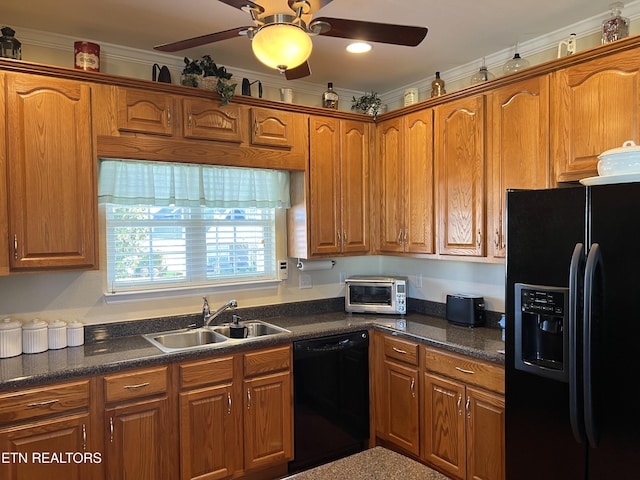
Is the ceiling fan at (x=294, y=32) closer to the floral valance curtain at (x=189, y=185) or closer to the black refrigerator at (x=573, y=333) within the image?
the black refrigerator at (x=573, y=333)

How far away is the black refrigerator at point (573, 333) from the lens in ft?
5.73

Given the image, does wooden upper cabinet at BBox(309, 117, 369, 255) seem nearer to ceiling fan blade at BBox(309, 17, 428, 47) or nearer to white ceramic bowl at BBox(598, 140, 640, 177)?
ceiling fan blade at BBox(309, 17, 428, 47)

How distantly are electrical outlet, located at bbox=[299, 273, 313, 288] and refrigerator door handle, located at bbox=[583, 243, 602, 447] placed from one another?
2.13 m

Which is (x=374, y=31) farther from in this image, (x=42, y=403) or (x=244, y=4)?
(x=42, y=403)

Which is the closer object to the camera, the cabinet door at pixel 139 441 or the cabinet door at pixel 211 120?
the cabinet door at pixel 139 441

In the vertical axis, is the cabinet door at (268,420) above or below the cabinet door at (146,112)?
below

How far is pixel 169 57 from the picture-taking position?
2.99m

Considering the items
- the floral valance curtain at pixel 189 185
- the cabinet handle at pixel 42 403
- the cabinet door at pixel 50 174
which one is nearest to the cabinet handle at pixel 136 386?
the cabinet handle at pixel 42 403

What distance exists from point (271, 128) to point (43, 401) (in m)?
1.97

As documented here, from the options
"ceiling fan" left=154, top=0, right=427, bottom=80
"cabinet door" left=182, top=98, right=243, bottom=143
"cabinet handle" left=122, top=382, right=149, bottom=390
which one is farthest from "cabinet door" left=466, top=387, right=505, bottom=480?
"cabinet door" left=182, top=98, right=243, bottom=143

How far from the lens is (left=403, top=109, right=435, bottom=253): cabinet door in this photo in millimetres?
3146

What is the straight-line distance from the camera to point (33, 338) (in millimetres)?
2498

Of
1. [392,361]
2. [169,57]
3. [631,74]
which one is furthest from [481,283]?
[169,57]

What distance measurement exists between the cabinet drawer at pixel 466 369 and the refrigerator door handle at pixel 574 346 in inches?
21.1
